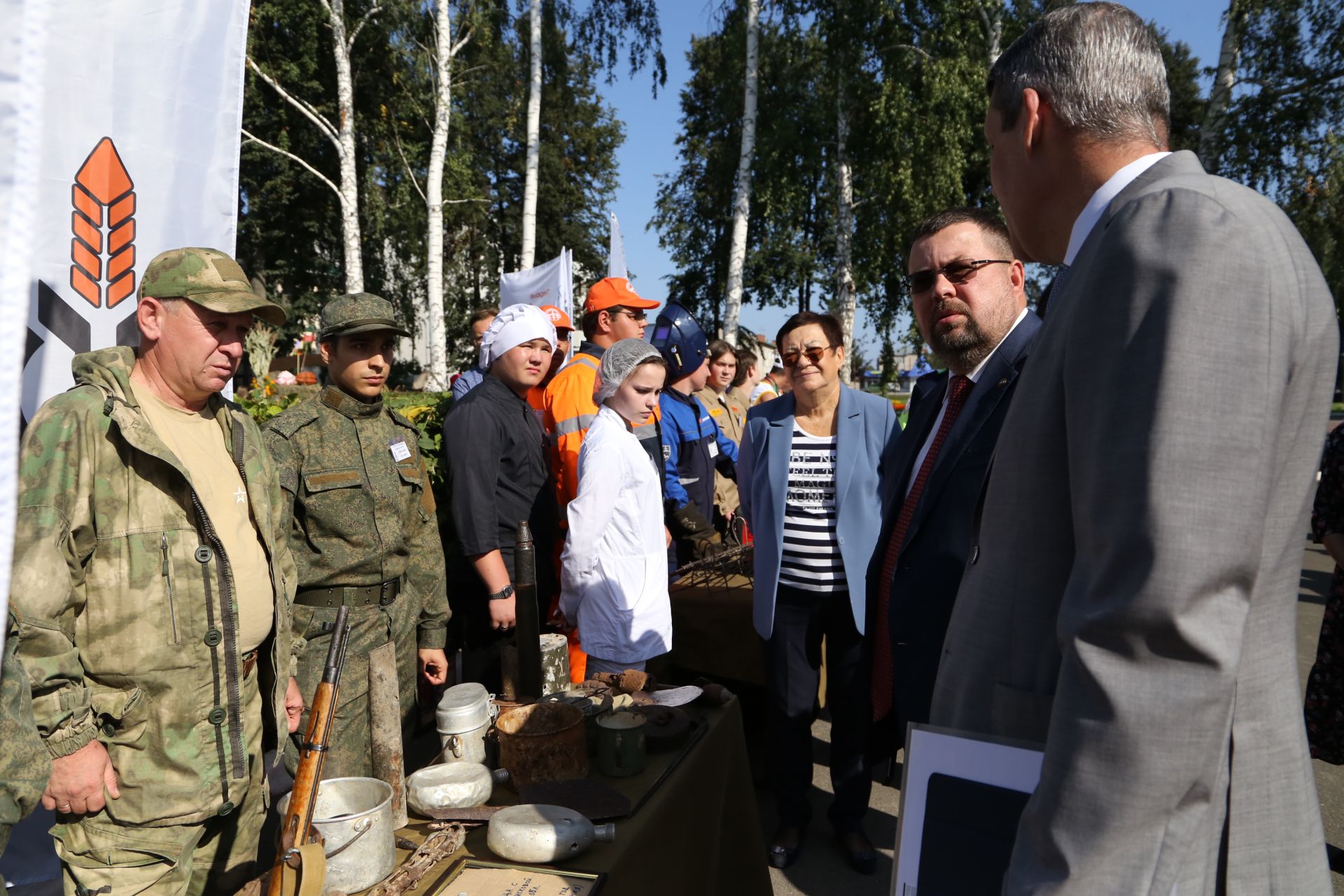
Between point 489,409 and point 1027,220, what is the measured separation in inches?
102

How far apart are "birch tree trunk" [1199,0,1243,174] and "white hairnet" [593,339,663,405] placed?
1132 cm

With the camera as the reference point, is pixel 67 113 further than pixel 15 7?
Yes

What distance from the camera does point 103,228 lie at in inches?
92.0

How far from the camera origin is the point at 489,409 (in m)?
3.38

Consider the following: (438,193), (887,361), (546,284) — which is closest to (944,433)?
(546,284)

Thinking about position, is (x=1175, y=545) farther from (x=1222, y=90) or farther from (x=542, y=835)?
(x=1222, y=90)

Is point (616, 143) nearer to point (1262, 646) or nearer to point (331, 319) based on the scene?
point (331, 319)

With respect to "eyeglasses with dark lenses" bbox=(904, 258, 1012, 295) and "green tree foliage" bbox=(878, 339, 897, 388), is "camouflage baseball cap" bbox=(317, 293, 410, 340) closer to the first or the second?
"eyeglasses with dark lenses" bbox=(904, 258, 1012, 295)

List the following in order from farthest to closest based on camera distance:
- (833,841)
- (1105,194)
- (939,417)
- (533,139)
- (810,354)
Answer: (533,139), (833,841), (810,354), (939,417), (1105,194)

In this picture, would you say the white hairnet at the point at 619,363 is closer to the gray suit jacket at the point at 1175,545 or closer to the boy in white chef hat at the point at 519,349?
the boy in white chef hat at the point at 519,349

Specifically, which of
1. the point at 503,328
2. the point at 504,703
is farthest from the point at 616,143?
the point at 504,703

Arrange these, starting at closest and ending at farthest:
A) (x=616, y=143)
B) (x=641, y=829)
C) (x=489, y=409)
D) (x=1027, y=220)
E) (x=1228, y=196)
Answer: (x=1228, y=196) < (x=1027, y=220) < (x=641, y=829) < (x=489, y=409) < (x=616, y=143)

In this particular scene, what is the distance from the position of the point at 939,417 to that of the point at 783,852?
6.22 ft

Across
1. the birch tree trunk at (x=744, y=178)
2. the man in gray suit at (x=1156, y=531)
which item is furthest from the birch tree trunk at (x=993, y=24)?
the man in gray suit at (x=1156, y=531)
